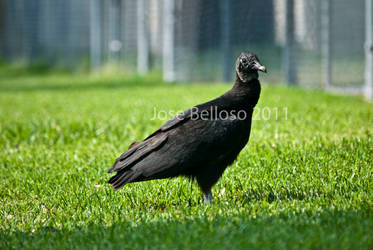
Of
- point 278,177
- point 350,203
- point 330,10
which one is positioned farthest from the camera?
point 330,10

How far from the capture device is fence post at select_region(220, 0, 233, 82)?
1184 cm

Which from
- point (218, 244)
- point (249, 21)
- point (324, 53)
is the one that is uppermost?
point (249, 21)

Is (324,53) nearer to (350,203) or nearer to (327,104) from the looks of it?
(327,104)

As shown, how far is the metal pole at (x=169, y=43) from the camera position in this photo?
13.5 m

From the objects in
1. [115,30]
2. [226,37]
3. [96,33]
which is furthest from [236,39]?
[96,33]

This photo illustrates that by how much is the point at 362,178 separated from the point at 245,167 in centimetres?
103

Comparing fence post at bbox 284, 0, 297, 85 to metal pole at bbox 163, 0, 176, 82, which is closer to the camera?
fence post at bbox 284, 0, 297, 85


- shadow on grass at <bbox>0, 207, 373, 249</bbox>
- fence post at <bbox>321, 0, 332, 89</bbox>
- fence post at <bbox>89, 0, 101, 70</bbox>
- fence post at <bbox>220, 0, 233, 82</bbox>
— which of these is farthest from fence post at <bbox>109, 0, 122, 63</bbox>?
shadow on grass at <bbox>0, 207, 373, 249</bbox>

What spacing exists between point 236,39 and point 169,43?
2.79 metres

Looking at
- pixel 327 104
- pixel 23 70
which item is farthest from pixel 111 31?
pixel 327 104

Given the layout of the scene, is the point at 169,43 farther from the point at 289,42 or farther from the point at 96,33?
the point at 96,33

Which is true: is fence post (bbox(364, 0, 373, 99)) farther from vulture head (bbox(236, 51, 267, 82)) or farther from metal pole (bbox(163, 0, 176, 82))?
vulture head (bbox(236, 51, 267, 82))

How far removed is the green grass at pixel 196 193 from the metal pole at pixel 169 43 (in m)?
7.28

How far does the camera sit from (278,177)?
147 inches
